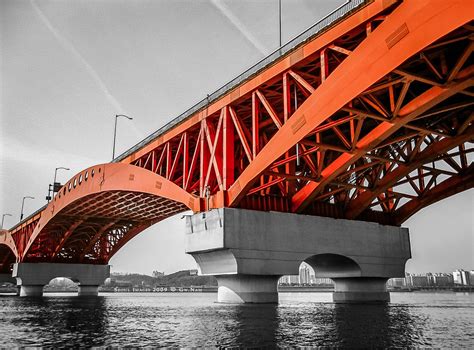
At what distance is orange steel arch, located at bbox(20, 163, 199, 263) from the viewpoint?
42419mm

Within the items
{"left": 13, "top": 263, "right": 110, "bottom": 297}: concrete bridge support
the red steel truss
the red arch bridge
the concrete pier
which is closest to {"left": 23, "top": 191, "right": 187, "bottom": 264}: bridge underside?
{"left": 13, "top": 263, "right": 110, "bottom": 297}: concrete bridge support

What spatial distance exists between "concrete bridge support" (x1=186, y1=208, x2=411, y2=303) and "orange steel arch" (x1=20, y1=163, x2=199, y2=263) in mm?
3850

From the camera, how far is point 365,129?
34.0 meters

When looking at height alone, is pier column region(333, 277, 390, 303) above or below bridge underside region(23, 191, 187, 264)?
below

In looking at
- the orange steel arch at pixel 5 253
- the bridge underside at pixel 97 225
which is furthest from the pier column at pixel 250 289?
the orange steel arch at pixel 5 253

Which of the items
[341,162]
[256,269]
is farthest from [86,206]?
[341,162]

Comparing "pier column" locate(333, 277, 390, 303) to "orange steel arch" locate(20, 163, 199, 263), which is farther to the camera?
"orange steel arch" locate(20, 163, 199, 263)

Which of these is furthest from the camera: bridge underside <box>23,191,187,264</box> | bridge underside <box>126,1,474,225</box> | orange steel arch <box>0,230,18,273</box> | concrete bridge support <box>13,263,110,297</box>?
orange steel arch <box>0,230,18,273</box>

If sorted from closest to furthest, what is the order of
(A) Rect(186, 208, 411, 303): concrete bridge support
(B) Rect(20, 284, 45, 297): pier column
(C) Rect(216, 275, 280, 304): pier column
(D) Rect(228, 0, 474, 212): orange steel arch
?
(D) Rect(228, 0, 474, 212): orange steel arch < (A) Rect(186, 208, 411, 303): concrete bridge support < (C) Rect(216, 275, 280, 304): pier column < (B) Rect(20, 284, 45, 297): pier column

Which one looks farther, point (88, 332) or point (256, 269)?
point (256, 269)

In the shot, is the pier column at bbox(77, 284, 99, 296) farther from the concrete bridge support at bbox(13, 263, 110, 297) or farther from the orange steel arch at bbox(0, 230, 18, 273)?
the orange steel arch at bbox(0, 230, 18, 273)

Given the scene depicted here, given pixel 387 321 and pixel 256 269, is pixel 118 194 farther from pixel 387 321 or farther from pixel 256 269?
pixel 387 321

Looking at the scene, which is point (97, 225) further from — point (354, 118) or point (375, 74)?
point (375, 74)

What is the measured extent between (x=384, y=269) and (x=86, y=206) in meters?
40.5
